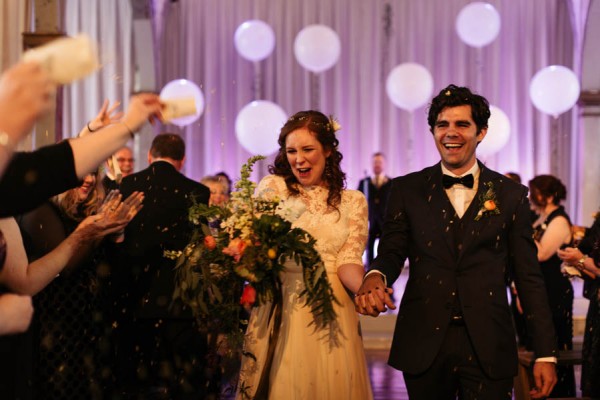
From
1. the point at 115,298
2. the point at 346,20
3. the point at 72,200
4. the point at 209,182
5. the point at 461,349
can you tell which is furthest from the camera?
the point at 346,20

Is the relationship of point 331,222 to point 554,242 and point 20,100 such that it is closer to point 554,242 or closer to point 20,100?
point 20,100

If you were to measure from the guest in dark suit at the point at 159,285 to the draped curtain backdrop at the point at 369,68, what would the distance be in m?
8.72

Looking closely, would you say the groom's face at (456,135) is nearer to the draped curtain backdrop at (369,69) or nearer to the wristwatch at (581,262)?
the wristwatch at (581,262)

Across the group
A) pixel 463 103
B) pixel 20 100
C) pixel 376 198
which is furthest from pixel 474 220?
pixel 376 198

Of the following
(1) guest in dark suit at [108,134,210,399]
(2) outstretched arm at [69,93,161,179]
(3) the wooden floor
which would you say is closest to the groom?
(2) outstretched arm at [69,93,161,179]

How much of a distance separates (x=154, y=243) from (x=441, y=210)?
7.63 ft

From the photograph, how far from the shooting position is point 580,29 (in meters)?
13.8

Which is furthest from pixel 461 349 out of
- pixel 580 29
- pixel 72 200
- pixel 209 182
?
pixel 580 29

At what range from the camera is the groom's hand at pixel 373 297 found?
308 cm

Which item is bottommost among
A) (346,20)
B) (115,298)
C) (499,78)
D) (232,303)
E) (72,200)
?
(115,298)

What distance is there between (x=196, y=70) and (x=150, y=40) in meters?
1.19

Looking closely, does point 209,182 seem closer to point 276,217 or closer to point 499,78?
point 276,217

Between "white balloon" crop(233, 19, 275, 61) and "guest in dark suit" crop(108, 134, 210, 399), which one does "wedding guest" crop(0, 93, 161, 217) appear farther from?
"white balloon" crop(233, 19, 275, 61)

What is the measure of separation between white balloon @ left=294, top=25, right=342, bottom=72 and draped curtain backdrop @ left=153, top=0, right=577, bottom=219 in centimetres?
221
